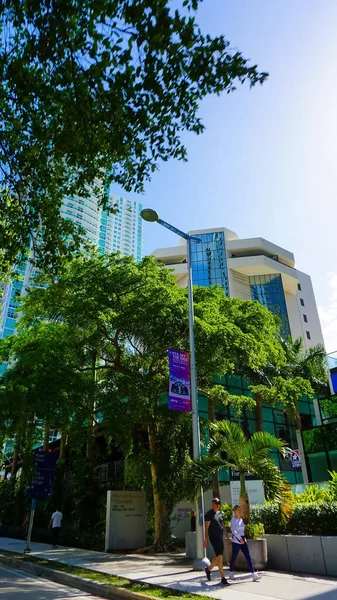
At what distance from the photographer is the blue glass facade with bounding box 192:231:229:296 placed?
6159 cm

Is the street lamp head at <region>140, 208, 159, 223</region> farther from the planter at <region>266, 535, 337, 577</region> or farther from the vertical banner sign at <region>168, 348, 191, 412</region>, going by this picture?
the planter at <region>266, 535, 337, 577</region>

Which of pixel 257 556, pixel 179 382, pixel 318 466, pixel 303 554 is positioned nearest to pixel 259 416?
pixel 318 466

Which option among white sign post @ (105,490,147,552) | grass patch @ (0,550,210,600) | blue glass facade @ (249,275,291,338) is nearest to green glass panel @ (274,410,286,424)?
white sign post @ (105,490,147,552)

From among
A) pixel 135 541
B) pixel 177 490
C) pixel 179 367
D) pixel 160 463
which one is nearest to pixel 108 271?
pixel 179 367

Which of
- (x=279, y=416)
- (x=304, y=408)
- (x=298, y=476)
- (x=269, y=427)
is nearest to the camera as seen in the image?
(x=298, y=476)

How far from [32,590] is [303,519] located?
6431mm

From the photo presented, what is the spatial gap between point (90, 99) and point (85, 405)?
12030 mm

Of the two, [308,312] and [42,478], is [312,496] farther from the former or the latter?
[308,312]

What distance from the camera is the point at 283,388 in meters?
21.8

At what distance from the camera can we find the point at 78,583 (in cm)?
970

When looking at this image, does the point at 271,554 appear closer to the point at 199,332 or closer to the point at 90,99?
the point at 199,332

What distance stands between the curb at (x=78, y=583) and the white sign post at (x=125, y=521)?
3.71 m

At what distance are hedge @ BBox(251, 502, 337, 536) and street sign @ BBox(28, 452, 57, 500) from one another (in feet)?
26.5

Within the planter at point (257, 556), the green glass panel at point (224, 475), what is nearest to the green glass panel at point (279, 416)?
the green glass panel at point (224, 475)
